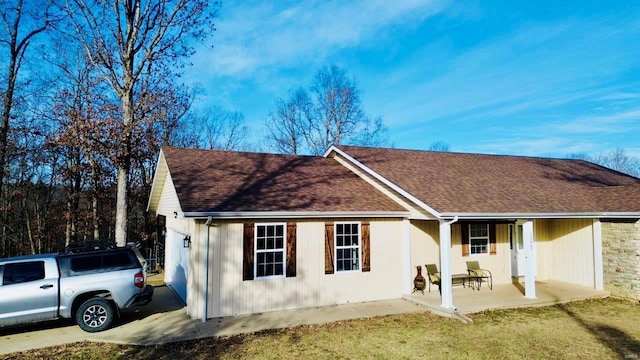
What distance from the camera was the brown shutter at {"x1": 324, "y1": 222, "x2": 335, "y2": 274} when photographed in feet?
35.1

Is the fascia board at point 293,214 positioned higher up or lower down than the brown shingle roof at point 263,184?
lower down

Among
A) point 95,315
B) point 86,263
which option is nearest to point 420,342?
point 95,315

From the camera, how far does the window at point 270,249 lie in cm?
1001

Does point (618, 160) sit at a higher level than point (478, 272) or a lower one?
higher

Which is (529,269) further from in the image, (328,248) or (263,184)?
(263,184)

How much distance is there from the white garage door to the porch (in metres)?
6.48

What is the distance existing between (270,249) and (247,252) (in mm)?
646

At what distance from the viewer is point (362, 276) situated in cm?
1113

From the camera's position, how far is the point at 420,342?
7801 mm

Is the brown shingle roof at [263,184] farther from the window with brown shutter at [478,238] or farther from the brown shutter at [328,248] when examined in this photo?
the window with brown shutter at [478,238]

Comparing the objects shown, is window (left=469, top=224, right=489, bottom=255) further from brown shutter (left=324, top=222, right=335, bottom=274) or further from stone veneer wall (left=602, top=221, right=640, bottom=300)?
brown shutter (left=324, top=222, right=335, bottom=274)

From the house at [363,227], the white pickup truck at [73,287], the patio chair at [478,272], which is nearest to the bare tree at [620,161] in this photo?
the house at [363,227]

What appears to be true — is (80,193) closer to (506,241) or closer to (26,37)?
(26,37)

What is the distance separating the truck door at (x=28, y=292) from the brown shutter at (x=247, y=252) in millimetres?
3959
